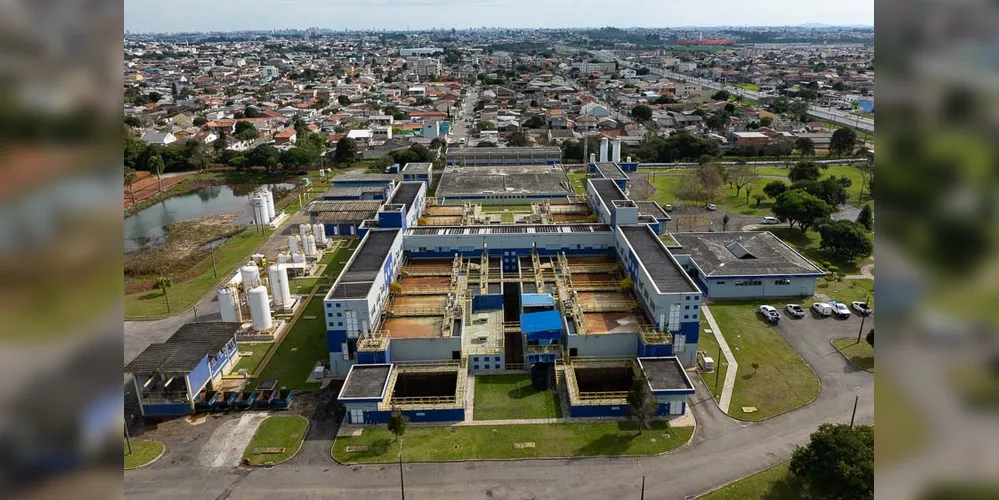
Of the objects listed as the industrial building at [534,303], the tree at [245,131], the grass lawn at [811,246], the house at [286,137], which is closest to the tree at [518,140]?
the house at [286,137]

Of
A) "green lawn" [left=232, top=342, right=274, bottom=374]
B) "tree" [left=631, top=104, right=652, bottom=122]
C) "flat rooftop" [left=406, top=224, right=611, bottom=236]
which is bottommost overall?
"green lawn" [left=232, top=342, right=274, bottom=374]

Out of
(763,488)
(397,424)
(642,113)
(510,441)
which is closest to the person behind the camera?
(763,488)

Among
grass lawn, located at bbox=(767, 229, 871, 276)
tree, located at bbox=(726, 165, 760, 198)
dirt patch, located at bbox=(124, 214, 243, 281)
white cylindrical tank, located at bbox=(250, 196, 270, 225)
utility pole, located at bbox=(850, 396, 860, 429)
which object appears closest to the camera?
utility pole, located at bbox=(850, 396, 860, 429)

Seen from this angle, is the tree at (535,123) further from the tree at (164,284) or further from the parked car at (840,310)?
the tree at (164,284)

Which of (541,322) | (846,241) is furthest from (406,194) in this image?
(846,241)

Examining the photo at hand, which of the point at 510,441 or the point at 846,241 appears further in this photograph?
the point at 846,241

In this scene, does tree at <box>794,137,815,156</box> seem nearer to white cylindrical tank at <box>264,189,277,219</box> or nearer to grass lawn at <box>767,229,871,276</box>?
grass lawn at <box>767,229,871,276</box>

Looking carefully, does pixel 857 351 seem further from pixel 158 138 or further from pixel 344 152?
pixel 158 138

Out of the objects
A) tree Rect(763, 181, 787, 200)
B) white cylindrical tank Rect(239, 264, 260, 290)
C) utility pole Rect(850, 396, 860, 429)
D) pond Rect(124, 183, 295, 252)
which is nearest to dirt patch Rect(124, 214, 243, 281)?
pond Rect(124, 183, 295, 252)
